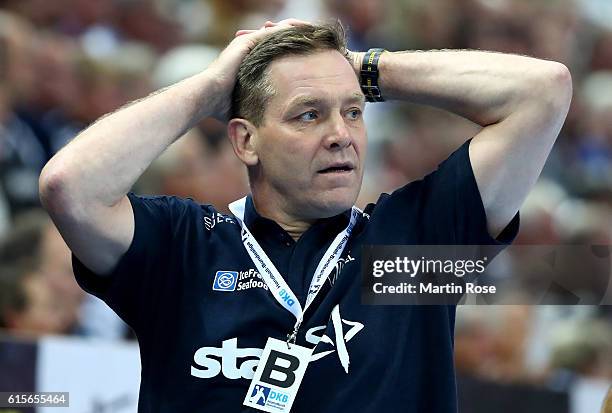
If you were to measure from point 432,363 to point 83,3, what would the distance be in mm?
4706

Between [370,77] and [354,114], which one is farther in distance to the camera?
[370,77]

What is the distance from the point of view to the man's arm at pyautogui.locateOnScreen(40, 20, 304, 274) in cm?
320

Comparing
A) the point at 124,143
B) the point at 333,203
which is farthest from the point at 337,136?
the point at 124,143

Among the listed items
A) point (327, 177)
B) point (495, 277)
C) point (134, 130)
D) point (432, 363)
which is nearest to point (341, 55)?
point (327, 177)

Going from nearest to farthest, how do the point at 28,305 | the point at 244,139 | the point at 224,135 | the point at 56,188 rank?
the point at 56,188 → the point at 244,139 → the point at 28,305 → the point at 224,135

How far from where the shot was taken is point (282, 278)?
3.36m

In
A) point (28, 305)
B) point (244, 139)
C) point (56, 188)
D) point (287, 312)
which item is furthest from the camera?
point (28, 305)

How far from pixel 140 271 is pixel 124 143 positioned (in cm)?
37

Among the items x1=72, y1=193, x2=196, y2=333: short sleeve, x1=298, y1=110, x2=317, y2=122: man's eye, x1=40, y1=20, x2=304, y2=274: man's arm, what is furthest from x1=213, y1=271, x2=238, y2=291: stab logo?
x1=298, y1=110, x2=317, y2=122: man's eye

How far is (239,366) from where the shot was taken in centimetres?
324

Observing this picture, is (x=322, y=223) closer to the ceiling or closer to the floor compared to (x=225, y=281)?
closer to the ceiling

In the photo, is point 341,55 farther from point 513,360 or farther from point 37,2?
point 37,2

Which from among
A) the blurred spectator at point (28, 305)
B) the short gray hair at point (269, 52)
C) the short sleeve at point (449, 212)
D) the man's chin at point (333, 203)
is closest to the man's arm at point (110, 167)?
the short gray hair at point (269, 52)

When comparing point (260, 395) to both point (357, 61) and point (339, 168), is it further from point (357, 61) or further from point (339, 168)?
point (357, 61)
